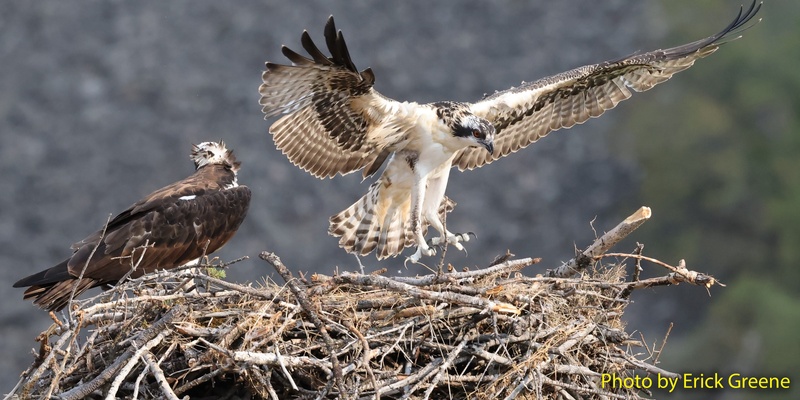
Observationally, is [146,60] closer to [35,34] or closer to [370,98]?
[35,34]

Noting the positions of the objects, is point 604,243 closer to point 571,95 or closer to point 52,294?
point 571,95

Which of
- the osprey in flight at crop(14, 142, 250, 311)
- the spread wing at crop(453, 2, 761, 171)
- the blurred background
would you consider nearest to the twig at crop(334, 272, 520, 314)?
the osprey in flight at crop(14, 142, 250, 311)

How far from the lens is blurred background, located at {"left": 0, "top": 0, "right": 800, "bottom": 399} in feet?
77.9

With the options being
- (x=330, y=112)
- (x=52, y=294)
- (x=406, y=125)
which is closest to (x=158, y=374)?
(x=52, y=294)

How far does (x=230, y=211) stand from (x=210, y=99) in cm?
1687

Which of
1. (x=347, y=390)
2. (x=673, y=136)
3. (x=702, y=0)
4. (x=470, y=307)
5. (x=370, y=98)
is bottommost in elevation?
(x=347, y=390)

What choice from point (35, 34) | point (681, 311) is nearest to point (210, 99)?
point (35, 34)

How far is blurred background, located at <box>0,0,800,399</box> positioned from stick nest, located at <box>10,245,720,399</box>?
44.0 feet

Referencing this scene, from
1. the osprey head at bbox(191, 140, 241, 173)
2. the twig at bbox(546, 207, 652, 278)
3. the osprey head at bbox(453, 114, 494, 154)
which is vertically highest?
the osprey head at bbox(191, 140, 241, 173)

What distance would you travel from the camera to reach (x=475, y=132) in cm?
858

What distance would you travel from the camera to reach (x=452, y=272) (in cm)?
766

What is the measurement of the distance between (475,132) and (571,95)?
1.43m

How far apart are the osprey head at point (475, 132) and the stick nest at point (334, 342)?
135 cm

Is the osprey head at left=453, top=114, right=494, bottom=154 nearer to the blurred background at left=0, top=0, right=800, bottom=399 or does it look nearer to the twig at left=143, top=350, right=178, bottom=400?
the twig at left=143, top=350, right=178, bottom=400
